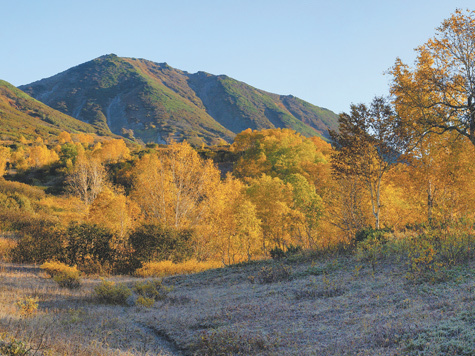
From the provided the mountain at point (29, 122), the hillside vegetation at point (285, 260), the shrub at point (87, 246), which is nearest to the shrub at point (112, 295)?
the hillside vegetation at point (285, 260)

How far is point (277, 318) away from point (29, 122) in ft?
571

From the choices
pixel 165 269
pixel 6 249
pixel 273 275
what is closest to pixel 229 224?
pixel 165 269

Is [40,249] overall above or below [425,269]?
below

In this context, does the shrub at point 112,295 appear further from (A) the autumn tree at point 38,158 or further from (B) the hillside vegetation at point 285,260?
(A) the autumn tree at point 38,158

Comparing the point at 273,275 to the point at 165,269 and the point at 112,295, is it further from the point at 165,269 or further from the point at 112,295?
the point at 165,269

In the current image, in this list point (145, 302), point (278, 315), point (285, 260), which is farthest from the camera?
point (285, 260)

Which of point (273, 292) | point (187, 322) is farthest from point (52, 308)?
point (273, 292)

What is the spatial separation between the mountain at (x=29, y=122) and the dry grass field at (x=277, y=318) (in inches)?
4561

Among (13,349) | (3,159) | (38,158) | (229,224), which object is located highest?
(38,158)

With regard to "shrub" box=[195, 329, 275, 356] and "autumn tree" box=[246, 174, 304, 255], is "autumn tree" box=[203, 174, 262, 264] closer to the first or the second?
"autumn tree" box=[246, 174, 304, 255]

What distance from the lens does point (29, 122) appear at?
150m

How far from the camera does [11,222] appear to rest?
21.7 m

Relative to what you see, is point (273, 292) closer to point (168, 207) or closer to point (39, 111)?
point (168, 207)

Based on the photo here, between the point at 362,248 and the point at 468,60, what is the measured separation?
9.73m
